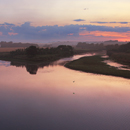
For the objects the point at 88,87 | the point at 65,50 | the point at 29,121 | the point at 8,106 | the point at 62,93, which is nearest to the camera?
the point at 29,121

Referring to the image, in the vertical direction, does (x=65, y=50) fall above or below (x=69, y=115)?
above

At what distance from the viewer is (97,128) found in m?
11.1

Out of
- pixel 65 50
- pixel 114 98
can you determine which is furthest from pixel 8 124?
pixel 65 50

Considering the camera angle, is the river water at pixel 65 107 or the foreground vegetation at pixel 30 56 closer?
the river water at pixel 65 107

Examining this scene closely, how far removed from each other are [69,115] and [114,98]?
6936 mm

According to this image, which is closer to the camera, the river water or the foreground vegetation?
the river water

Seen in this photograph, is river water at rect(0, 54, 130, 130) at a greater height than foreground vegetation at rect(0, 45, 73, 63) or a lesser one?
lesser

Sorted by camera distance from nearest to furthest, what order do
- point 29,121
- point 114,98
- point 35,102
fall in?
point 29,121
point 35,102
point 114,98

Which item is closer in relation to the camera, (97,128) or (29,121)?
(97,128)

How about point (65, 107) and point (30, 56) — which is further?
point (30, 56)

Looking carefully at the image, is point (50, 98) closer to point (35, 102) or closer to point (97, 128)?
point (35, 102)

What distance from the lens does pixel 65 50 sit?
343ft

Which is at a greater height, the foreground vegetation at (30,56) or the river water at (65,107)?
the foreground vegetation at (30,56)

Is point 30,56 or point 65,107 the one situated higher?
point 30,56
